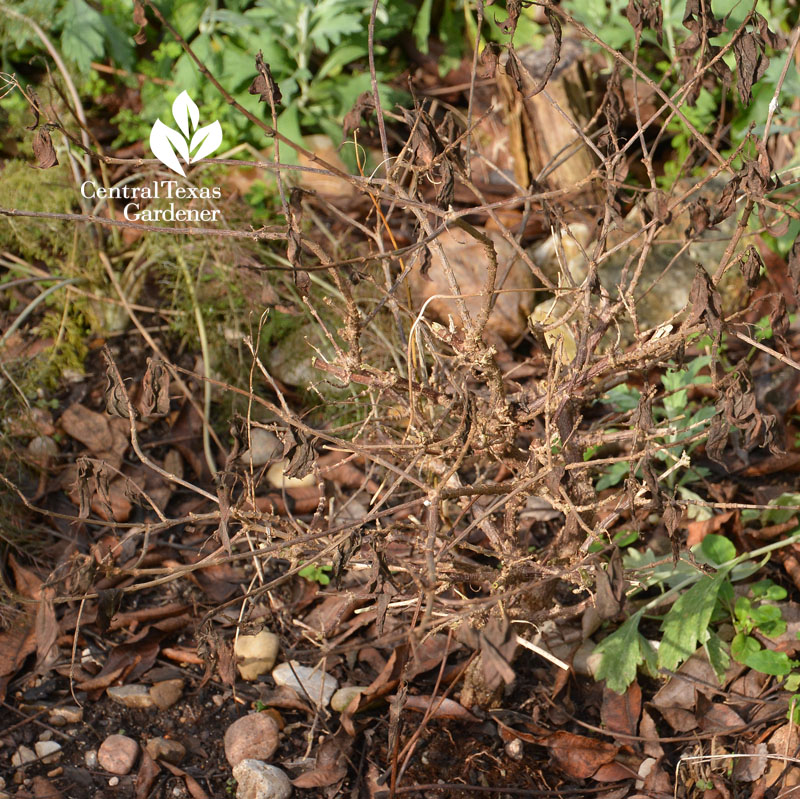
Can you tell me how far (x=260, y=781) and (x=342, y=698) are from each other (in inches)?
13.5

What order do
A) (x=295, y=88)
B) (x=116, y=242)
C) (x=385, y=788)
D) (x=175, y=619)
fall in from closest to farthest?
1. (x=385, y=788)
2. (x=175, y=619)
3. (x=116, y=242)
4. (x=295, y=88)

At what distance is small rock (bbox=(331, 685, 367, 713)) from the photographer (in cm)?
243

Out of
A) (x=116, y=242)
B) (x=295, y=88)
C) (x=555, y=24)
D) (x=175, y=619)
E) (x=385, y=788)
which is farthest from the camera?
(x=295, y=88)

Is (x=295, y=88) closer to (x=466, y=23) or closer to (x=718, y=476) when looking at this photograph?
(x=466, y=23)

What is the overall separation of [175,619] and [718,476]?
1801 millimetres

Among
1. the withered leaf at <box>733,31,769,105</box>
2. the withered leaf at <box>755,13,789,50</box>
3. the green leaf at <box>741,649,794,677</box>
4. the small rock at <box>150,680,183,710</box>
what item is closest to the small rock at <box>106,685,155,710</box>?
the small rock at <box>150,680,183,710</box>

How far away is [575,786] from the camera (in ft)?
7.33

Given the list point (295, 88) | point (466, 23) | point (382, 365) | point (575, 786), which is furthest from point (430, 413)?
point (466, 23)

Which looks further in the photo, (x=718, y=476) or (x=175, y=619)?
(x=718, y=476)

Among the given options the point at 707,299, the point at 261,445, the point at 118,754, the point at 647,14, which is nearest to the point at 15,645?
the point at 118,754

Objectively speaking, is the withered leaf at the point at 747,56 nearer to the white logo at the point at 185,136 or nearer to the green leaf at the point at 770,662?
the green leaf at the point at 770,662

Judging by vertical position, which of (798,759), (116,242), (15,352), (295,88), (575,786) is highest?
(295,88)

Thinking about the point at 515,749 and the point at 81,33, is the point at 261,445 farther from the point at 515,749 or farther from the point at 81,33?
the point at 81,33

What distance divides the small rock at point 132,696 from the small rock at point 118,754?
0.42ft
